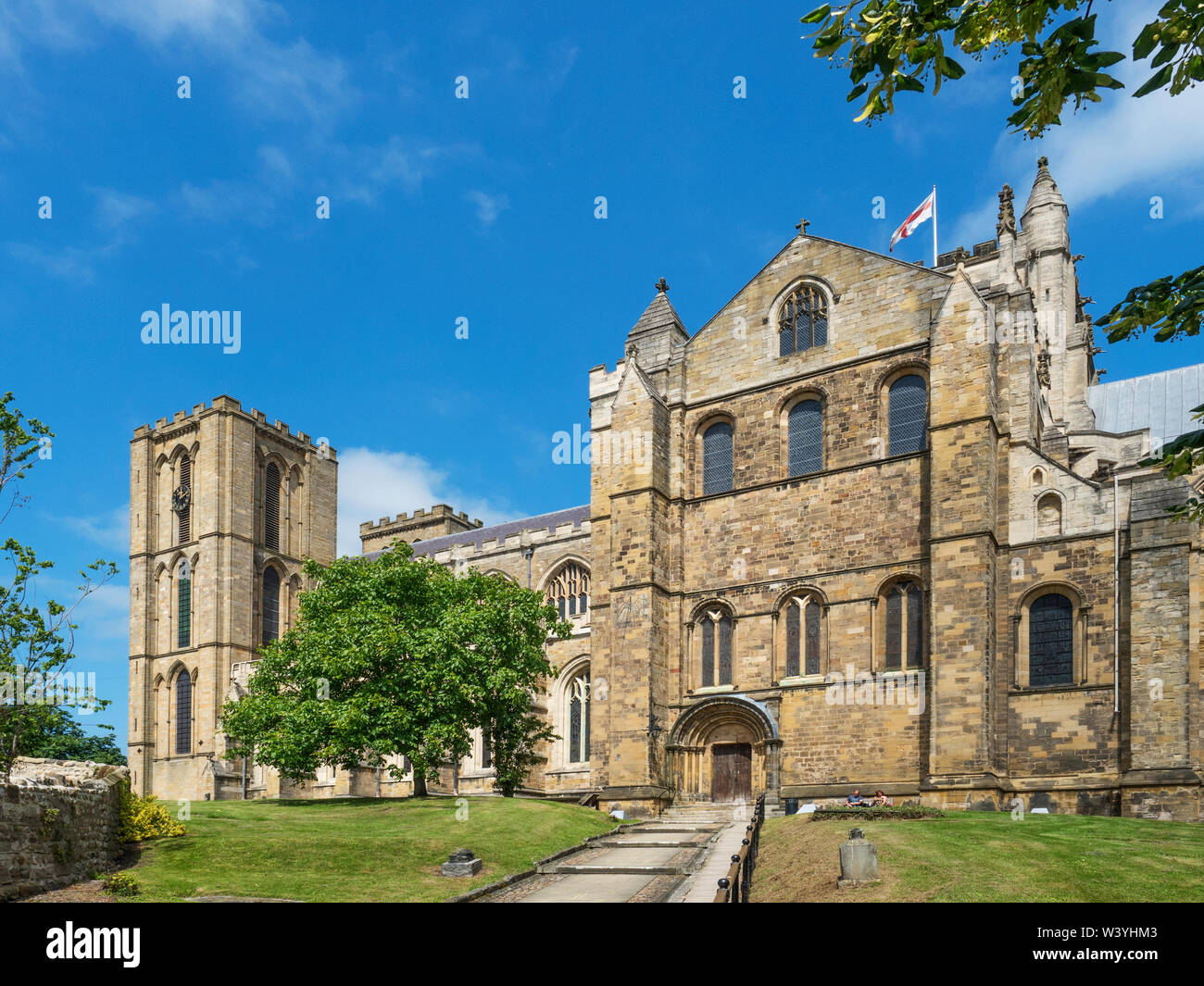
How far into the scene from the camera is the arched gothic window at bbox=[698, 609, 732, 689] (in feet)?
109

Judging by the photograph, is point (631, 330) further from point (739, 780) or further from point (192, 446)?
point (192, 446)

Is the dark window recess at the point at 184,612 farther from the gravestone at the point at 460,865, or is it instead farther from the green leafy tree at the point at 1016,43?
the green leafy tree at the point at 1016,43

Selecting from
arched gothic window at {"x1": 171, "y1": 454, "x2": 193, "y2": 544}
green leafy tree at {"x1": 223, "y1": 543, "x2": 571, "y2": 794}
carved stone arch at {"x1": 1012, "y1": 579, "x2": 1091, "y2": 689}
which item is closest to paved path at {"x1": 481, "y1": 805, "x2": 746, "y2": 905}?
green leafy tree at {"x1": 223, "y1": 543, "x2": 571, "y2": 794}

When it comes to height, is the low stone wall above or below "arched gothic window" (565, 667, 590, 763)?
above

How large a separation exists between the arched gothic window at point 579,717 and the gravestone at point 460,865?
23.9m

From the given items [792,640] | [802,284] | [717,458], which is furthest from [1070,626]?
[802,284]

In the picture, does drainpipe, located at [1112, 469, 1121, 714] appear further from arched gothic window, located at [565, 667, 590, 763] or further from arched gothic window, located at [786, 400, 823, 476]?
arched gothic window, located at [565, 667, 590, 763]

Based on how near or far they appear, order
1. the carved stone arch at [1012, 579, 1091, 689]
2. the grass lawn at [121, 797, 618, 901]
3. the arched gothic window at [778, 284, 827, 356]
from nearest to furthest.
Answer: the grass lawn at [121, 797, 618, 901]
the carved stone arch at [1012, 579, 1091, 689]
the arched gothic window at [778, 284, 827, 356]

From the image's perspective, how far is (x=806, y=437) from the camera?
33594mm

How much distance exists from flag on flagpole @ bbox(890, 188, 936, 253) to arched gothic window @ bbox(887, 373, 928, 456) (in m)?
5.01

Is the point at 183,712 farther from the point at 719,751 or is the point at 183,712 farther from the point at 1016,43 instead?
the point at 1016,43

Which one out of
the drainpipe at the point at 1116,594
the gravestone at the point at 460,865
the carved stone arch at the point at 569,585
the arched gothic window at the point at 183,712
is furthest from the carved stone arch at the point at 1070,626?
the arched gothic window at the point at 183,712
